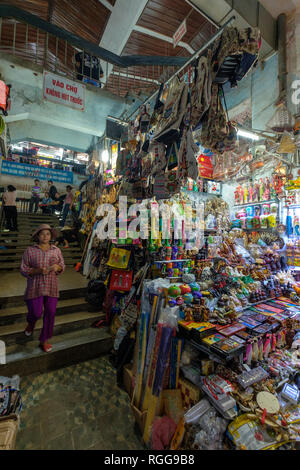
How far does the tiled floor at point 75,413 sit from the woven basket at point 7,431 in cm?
33

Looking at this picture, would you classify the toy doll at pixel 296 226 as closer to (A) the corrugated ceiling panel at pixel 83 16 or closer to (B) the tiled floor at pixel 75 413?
(B) the tiled floor at pixel 75 413

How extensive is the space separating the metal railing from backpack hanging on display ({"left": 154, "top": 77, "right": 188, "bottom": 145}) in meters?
1.75

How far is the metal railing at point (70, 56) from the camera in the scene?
443 cm

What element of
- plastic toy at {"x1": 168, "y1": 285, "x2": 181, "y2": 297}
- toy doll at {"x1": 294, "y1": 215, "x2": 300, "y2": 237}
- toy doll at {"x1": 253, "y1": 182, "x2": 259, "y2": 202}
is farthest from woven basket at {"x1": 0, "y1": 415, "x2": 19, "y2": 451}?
toy doll at {"x1": 253, "y1": 182, "x2": 259, "y2": 202}

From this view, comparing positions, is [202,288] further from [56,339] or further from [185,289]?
[56,339]

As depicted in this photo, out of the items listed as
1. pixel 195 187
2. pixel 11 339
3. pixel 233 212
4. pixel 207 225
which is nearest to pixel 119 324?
pixel 11 339

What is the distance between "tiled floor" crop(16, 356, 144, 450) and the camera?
6.81 feet

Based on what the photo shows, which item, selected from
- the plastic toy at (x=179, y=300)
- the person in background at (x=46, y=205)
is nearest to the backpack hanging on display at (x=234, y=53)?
the plastic toy at (x=179, y=300)

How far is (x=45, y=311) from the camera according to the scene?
3.14 m

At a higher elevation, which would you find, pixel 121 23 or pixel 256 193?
pixel 121 23

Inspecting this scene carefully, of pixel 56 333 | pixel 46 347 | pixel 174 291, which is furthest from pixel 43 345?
pixel 174 291

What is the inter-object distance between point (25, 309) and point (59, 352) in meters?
1.23

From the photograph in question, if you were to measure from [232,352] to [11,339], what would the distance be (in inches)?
138

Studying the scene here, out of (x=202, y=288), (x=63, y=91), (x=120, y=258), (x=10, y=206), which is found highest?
(x=63, y=91)
